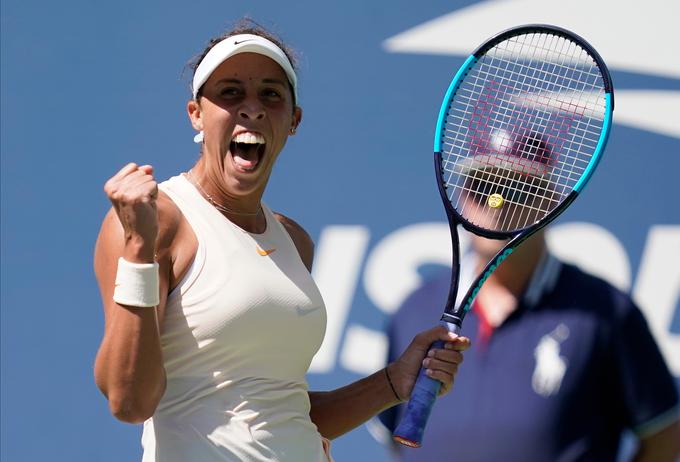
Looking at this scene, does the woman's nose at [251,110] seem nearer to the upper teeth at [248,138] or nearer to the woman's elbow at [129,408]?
the upper teeth at [248,138]

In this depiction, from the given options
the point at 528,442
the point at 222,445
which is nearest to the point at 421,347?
the point at 222,445

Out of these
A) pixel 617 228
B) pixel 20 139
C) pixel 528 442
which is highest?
pixel 20 139

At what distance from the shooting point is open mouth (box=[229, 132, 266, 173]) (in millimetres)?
2330

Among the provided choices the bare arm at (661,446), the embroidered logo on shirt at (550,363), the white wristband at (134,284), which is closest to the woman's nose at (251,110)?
the white wristband at (134,284)

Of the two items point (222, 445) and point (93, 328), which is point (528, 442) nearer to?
point (222, 445)

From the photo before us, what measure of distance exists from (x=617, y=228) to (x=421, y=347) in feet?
5.24

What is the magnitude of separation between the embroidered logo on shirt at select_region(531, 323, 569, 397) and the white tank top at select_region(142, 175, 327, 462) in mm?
1092

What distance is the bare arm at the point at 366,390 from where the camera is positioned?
99.3 inches

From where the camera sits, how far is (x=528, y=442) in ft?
10.6

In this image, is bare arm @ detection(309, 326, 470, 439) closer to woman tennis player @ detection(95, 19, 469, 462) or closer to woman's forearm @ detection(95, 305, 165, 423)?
woman tennis player @ detection(95, 19, 469, 462)

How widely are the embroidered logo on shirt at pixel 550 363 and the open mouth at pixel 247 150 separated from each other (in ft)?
3.97

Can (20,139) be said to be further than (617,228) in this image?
Yes

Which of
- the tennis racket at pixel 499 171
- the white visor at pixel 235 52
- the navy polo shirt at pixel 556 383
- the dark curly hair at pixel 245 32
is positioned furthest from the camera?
the navy polo shirt at pixel 556 383

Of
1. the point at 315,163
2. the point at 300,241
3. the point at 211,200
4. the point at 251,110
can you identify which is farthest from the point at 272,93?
the point at 315,163
